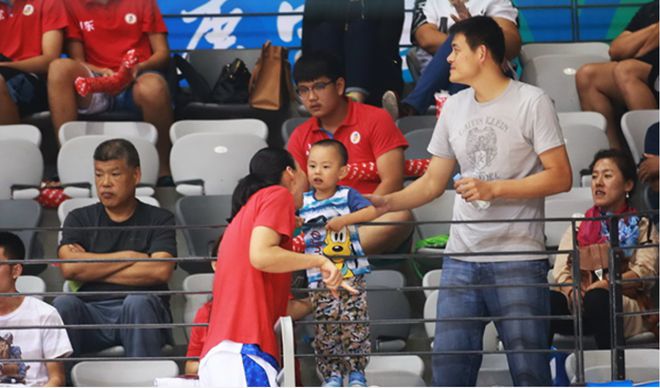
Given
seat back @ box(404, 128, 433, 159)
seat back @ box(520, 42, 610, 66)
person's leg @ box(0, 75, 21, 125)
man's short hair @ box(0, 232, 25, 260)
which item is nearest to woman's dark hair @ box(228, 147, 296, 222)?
man's short hair @ box(0, 232, 25, 260)

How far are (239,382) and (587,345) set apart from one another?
76.9 inches

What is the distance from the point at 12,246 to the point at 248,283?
1.82 meters

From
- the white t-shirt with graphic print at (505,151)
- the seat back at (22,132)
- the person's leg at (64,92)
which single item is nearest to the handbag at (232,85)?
the person's leg at (64,92)

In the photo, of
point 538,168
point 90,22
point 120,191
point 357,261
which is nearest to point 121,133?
point 90,22

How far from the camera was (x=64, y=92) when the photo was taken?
7.90 metres

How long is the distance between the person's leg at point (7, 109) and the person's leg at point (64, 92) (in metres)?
0.21

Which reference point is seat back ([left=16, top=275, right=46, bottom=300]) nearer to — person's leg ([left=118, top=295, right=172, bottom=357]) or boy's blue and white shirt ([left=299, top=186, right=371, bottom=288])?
person's leg ([left=118, top=295, right=172, bottom=357])

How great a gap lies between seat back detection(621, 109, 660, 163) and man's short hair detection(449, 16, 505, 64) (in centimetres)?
218

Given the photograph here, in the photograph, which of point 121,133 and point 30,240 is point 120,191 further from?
point 121,133

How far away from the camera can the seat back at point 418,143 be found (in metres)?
7.55

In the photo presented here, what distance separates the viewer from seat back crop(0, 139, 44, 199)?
7391 millimetres

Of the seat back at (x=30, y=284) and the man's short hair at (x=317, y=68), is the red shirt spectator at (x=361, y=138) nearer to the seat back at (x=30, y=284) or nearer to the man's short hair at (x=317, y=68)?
the man's short hair at (x=317, y=68)

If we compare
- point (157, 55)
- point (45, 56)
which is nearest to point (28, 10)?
point (45, 56)

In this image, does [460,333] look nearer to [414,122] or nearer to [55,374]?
[55,374]
